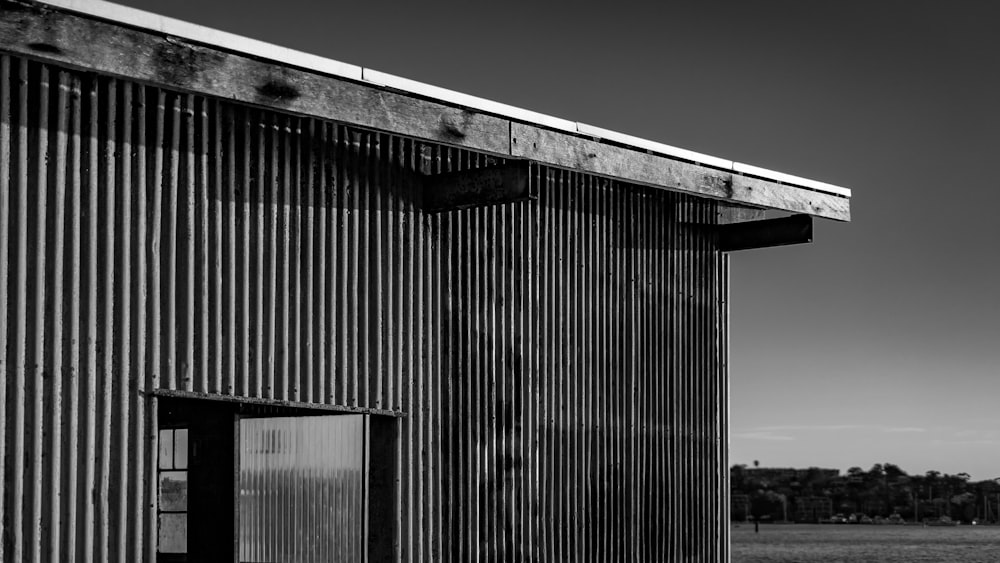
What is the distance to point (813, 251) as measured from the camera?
229 ft

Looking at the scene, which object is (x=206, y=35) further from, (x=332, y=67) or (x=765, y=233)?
(x=765, y=233)

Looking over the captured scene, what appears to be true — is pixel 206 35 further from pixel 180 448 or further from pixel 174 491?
pixel 180 448

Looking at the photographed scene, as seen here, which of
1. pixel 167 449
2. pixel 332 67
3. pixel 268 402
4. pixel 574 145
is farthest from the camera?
pixel 167 449

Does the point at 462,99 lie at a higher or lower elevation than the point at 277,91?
higher

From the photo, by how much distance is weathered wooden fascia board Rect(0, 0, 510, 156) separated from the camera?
30.7ft

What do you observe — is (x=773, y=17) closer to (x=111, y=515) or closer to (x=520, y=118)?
(x=520, y=118)

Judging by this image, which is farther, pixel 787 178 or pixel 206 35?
pixel 787 178

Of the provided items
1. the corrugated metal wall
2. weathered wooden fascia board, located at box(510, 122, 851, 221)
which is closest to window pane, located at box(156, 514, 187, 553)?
the corrugated metal wall

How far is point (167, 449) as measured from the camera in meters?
16.7

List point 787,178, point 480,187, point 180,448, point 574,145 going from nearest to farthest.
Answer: point 480,187 → point 574,145 → point 787,178 → point 180,448

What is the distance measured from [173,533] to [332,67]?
622 cm

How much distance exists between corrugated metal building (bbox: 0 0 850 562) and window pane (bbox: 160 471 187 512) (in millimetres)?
49

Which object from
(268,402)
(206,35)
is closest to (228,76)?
(206,35)

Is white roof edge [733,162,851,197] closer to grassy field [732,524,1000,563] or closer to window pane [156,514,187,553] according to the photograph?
window pane [156,514,187,553]
